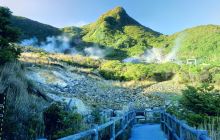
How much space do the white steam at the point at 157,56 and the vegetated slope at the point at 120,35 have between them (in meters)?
2.57

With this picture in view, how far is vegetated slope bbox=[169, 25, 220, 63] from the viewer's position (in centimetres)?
8659

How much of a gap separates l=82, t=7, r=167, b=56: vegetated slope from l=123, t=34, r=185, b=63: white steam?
8.44 feet

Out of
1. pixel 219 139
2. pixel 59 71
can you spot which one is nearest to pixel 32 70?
pixel 59 71

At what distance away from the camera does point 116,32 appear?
12481 cm

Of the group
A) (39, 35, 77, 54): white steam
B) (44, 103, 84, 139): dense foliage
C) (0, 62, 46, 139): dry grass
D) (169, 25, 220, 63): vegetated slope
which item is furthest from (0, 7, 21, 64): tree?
(39, 35, 77, 54): white steam

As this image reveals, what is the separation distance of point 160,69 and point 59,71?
2326cm

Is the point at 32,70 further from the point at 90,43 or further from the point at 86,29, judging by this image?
the point at 86,29

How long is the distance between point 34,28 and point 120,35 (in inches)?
948

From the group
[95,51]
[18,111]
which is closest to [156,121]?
[18,111]

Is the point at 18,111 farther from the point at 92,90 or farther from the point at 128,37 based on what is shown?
the point at 128,37

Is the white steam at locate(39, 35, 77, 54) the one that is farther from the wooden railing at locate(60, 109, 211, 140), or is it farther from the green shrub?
the green shrub

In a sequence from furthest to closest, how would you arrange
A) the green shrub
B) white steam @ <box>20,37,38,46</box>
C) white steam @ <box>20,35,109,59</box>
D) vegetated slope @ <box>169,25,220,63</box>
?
white steam @ <box>20,37,38,46</box>, white steam @ <box>20,35,109,59</box>, vegetated slope @ <box>169,25,220,63</box>, the green shrub

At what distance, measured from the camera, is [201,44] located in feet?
315

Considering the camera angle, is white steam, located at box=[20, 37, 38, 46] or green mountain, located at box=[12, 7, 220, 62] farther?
white steam, located at box=[20, 37, 38, 46]
